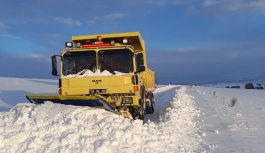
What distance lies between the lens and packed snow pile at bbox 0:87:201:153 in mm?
6273

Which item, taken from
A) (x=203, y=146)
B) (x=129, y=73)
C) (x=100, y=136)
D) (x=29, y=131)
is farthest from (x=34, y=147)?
(x=129, y=73)

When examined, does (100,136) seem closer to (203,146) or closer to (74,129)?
(74,129)

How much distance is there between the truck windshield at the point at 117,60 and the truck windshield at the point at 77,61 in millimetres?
314

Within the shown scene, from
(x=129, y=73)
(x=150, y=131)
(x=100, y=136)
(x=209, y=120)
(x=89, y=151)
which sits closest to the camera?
(x=89, y=151)

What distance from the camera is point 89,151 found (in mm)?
6082

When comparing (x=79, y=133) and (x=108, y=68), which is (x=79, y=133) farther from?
(x=108, y=68)

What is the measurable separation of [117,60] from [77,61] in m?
1.29

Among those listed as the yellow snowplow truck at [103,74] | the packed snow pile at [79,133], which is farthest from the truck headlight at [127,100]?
the packed snow pile at [79,133]

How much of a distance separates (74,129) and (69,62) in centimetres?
365

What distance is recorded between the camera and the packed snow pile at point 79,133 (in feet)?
20.6

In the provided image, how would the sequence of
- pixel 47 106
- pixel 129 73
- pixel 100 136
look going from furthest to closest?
pixel 129 73
pixel 47 106
pixel 100 136

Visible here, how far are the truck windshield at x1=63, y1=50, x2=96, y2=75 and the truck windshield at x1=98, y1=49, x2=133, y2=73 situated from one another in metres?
0.31

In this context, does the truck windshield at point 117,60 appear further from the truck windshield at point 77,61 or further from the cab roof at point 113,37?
the cab roof at point 113,37

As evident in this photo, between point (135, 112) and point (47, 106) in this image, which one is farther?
point (135, 112)
